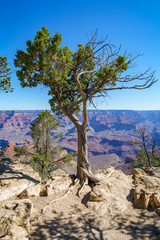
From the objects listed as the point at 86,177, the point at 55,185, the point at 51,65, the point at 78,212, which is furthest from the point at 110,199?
the point at 51,65

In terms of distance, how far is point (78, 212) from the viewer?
16.6ft

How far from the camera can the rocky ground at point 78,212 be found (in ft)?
12.4

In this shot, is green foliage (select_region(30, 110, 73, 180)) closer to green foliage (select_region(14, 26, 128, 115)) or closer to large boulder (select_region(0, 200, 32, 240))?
green foliage (select_region(14, 26, 128, 115))

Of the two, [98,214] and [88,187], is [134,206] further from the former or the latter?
[88,187]

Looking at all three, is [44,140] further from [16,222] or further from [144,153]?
[16,222]

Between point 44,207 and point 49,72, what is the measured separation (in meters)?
6.09

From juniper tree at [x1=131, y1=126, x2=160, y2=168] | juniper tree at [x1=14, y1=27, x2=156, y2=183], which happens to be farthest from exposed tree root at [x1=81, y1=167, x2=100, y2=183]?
juniper tree at [x1=131, y1=126, x2=160, y2=168]

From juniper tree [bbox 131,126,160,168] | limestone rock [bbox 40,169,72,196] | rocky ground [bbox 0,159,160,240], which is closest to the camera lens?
rocky ground [bbox 0,159,160,240]

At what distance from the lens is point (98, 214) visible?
4914mm

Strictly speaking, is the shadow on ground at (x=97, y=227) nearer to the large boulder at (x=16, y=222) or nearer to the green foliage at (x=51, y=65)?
the large boulder at (x=16, y=222)

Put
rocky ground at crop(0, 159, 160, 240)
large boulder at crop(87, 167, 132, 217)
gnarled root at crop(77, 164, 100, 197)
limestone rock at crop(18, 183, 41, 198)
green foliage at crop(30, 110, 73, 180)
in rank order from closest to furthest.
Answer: rocky ground at crop(0, 159, 160, 240) → large boulder at crop(87, 167, 132, 217) → limestone rock at crop(18, 183, 41, 198) → gnarled root at crop(77, 164, 100, 197) → green foliage at crop(30, 110, 73, 180)

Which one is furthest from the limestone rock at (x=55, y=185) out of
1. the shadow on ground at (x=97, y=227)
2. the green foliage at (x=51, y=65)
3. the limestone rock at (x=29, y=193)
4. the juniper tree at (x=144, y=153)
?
the juniper tree at (x=144, y=153)

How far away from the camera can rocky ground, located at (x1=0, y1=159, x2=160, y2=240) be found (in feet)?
12.4

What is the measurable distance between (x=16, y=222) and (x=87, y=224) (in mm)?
2126
